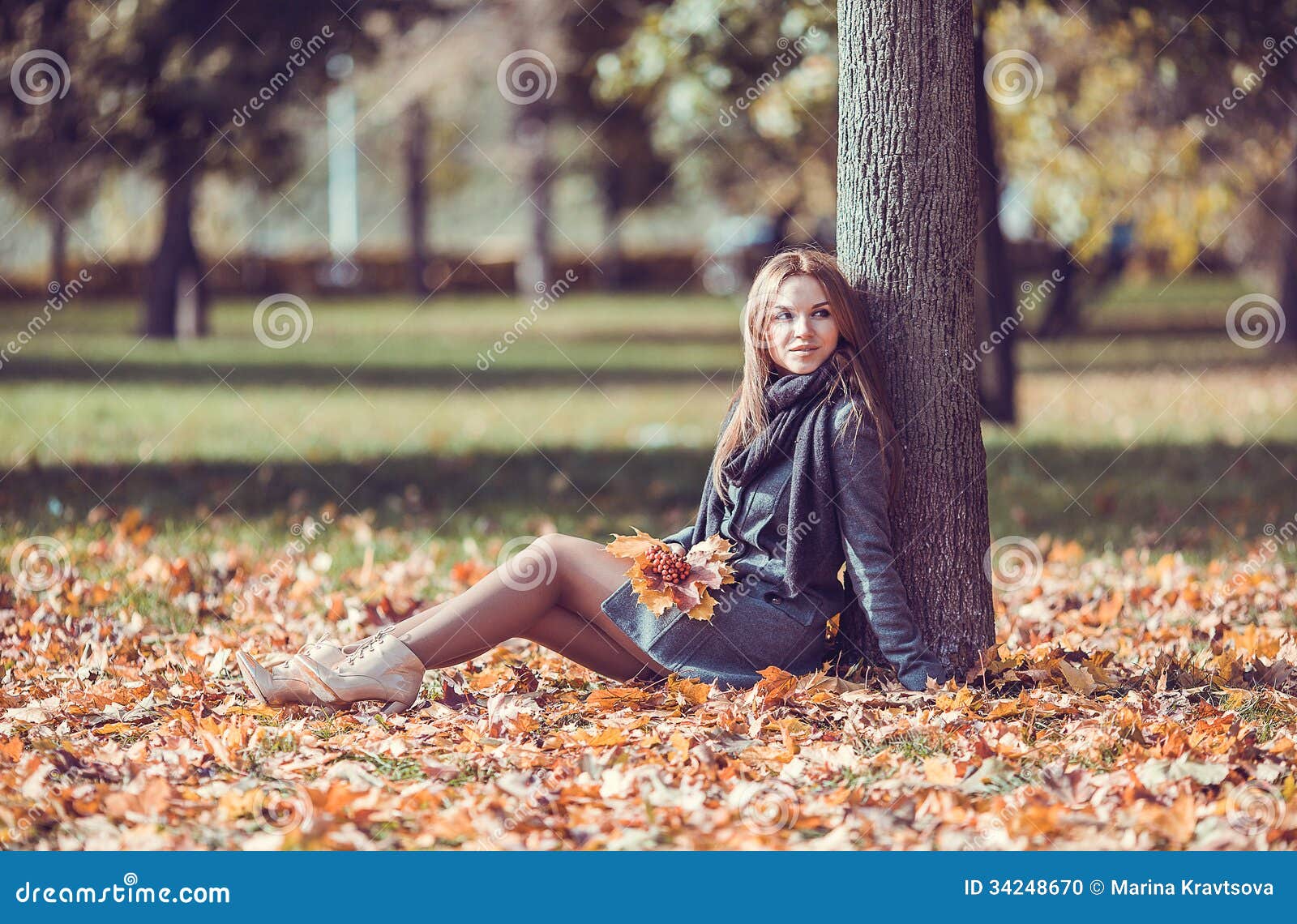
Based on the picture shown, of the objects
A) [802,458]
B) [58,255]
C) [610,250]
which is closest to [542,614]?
[802,458]

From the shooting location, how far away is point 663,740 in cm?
351

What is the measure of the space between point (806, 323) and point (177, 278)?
16644mm

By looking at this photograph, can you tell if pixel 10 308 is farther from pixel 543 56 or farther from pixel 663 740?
pixel 663 740

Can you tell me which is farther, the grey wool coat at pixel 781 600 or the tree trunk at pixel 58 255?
the tree trunk at pixel 58 255

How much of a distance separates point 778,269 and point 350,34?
475 cm

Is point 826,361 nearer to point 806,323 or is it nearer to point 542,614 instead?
point 806,323

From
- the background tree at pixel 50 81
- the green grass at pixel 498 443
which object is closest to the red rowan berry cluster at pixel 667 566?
the green grass at pixel 498 443

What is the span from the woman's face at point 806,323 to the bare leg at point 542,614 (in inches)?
29.6

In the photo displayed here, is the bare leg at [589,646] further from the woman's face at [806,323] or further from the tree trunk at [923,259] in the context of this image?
the woman's face at [806,323]

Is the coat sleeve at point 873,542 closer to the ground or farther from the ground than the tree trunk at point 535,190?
closer to the ground

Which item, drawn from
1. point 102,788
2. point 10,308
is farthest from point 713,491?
point 10,308

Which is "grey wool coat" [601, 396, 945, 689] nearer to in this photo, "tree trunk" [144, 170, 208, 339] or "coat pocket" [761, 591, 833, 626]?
"coat pocket" [761, 591, 833, 626]

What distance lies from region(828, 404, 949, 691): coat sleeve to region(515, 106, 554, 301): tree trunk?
19395 mm

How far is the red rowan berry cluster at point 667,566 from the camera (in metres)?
3.75
